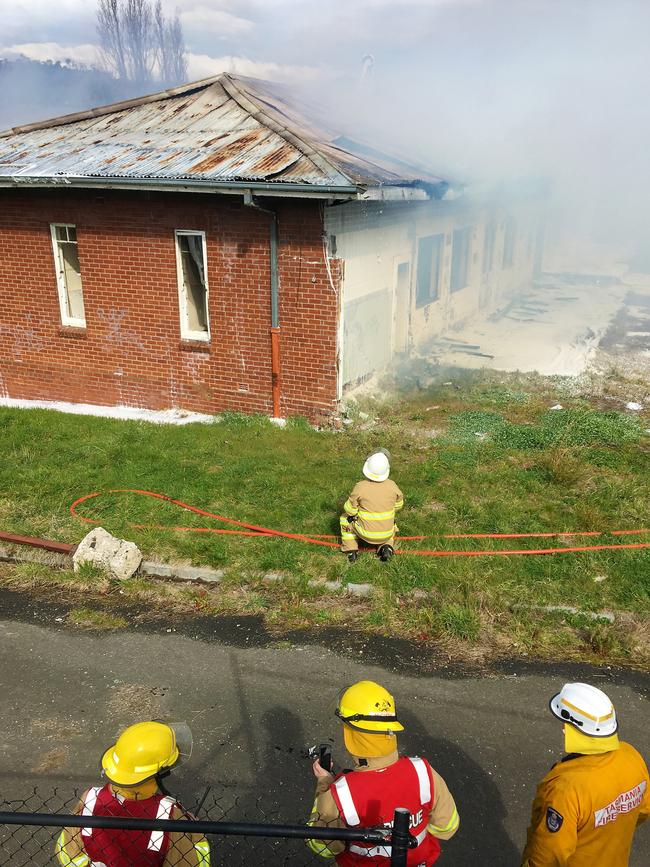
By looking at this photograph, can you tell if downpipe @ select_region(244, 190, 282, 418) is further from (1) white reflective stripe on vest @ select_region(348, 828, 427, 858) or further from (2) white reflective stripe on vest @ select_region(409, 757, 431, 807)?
(1) white reflective stripe on vest @ select_region(348, 828, 427, 858)

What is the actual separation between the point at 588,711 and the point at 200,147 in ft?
28.8

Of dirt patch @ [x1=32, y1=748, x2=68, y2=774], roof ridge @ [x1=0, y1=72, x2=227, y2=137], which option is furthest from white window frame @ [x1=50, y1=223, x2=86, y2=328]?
dirt patch @ [x1=32, y1=748, x2=68, y2=774]

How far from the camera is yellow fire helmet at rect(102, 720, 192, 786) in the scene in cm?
226

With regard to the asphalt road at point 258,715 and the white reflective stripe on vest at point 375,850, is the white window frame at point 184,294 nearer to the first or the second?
the asphalt road at point 258,715

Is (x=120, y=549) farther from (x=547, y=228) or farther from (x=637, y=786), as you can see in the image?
(x=547, y=228)

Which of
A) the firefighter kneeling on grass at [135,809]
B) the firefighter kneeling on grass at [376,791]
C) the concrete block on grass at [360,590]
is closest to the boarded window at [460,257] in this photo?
the concrete block on grass at [360,590]

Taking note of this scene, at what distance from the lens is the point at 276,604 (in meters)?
5.28

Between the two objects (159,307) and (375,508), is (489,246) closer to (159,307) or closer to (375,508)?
(159,307)

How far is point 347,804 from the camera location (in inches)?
→ 89.8

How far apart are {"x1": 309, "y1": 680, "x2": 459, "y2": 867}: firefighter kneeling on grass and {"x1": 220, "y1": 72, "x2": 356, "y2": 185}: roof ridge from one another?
643cm

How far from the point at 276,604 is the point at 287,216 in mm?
5145

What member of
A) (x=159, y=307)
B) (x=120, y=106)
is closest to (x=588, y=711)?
(x=159, y=307)

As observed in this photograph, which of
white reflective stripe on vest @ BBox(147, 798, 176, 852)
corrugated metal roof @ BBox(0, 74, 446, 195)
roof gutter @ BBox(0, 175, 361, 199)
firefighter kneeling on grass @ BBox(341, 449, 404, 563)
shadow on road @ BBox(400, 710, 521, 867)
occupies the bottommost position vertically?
shadow on road @ BBox(400, 710, 521, 867)

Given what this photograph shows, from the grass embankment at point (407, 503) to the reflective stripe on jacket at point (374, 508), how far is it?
0.25 meters
